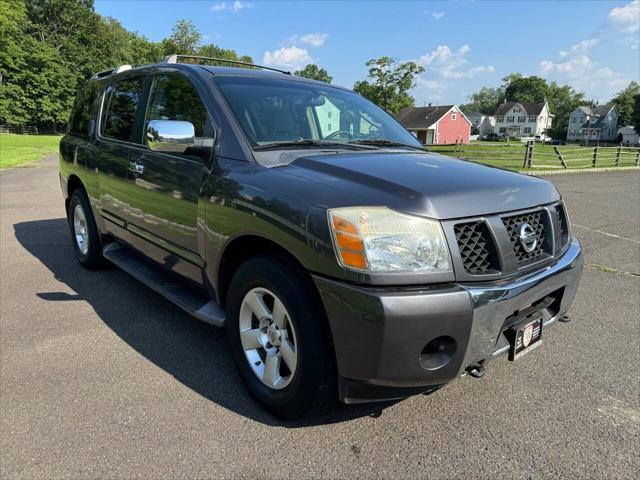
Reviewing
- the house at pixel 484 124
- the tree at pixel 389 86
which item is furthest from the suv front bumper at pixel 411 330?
the house at pixel 484 124

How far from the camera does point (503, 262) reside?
7.14 feet

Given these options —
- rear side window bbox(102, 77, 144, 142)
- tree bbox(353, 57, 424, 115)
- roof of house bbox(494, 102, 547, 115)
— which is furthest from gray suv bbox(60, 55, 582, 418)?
roof of house bbox(494, 102, 547, 115)

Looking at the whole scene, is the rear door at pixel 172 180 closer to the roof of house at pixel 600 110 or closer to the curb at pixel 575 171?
the curb at pixel 575 171

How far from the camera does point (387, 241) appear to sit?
2014 millimetres

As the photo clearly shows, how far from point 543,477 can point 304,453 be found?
1119 millimetres

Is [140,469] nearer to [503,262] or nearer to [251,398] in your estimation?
[251,398]

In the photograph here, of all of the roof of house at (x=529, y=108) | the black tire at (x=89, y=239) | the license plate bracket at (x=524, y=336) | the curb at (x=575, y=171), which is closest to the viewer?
the license plate bracket at (x=524, y=336)

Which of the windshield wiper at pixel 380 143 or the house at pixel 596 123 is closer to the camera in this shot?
the windshield wiper at pixel 380 143

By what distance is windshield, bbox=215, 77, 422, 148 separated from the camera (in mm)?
2969

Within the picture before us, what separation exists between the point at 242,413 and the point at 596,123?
394 ft

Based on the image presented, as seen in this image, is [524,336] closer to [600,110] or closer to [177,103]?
[177,103]

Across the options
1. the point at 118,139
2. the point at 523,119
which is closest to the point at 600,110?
the point at 523,119

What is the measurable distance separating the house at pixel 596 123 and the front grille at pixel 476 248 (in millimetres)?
114460

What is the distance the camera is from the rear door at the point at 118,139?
12.6 ft
